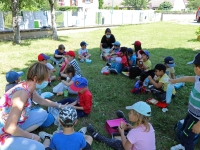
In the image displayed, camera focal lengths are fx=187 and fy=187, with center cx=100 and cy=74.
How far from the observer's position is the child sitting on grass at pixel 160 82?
387 centimetres

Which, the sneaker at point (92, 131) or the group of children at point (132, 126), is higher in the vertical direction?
the group of children at point (132, 126)

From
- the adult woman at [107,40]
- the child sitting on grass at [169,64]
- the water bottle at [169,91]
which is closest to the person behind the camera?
the water bottle at [169,91]

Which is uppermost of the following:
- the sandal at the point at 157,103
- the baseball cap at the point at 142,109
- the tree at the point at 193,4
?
the tree at the point at 193,4

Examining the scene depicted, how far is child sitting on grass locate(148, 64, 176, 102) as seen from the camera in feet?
12.7

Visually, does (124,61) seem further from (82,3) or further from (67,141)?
(82,3)

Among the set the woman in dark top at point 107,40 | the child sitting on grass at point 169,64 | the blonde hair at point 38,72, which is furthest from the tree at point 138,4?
the blonde hair at point 38,72

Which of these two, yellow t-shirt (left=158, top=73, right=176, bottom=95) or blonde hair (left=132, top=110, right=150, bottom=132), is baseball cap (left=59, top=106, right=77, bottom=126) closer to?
blonde hair (left=132, top=110, right=150, bottom=132)

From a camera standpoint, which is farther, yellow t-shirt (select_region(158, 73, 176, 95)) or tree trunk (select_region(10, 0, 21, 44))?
tree trunk (select_region(10, 0, 21, 44))

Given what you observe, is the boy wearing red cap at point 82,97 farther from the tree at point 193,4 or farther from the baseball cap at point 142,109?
the tree at point 193,4

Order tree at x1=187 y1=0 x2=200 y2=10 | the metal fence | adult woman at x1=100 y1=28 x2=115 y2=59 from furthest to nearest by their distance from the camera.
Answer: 1. tree at x1=187 y1=0 x2=200 y2=10
2. the metal fence
3. adult woman at x1=100 y1=28 x2=115 y2=59

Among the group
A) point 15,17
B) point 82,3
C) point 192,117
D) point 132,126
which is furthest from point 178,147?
point 82,3

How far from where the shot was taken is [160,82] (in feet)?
13.0

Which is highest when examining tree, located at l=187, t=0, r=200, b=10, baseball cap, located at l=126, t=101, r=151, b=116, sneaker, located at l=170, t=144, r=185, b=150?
tree, located at l=187, t=0, r=200, b=10

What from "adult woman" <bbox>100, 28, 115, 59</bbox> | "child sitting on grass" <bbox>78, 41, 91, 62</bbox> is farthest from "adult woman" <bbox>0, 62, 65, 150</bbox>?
"adult woman" <bbox>100, 28, 115, 59</bbox>
